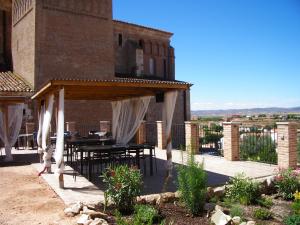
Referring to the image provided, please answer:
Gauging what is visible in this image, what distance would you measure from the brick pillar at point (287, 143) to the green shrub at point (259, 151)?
193cm

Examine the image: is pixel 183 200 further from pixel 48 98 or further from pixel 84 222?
pixel 48 98

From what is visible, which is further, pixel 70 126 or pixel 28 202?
pixel 70 126

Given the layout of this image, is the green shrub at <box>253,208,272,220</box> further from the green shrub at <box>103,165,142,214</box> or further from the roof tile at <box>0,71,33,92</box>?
the roof tile at <box>0,71,33,92</box>

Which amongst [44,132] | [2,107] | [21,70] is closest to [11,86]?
[21,70]

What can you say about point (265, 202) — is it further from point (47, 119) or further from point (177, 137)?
point (177, 137)

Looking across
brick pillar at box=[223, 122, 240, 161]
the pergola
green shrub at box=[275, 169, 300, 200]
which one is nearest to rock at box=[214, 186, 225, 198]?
green shrub at box=[275, 169, 300, 200]

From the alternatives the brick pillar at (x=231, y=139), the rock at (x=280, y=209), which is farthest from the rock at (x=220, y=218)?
the brick pillar at (x=231, y=139)

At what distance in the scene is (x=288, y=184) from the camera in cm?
729

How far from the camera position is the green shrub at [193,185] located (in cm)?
606

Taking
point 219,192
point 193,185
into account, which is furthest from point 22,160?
point 193,185

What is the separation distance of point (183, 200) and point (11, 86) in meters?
14.8

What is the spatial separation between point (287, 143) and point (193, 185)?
5679 millimetres

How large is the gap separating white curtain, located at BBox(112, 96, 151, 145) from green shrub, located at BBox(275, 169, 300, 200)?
17.8ft

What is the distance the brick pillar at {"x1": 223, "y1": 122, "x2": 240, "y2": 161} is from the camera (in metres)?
12.6
